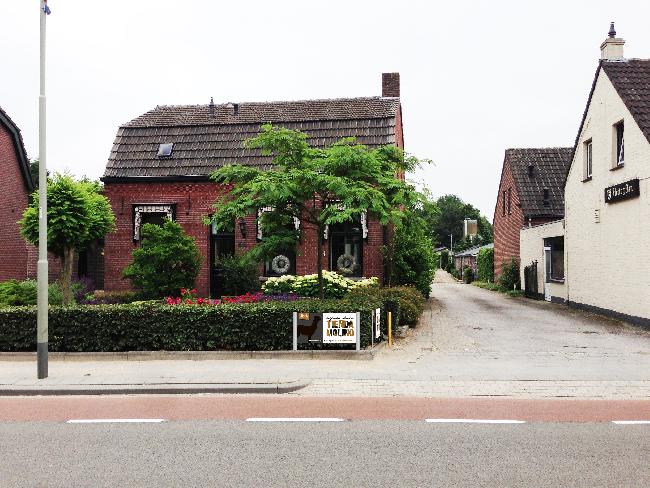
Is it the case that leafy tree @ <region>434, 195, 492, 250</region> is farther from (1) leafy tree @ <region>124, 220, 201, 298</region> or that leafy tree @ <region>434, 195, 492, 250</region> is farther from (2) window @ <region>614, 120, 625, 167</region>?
(1) leafy tree @ <region>124, 220, 201, 298</region>

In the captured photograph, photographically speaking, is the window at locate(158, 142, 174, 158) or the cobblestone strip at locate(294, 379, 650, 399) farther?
the window at locate(158, 142, 174, 158)

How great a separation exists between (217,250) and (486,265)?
26.8 meters

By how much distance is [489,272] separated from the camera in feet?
138

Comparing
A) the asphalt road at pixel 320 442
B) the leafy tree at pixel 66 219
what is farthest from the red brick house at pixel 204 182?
the asphalt road at pixel 320 442

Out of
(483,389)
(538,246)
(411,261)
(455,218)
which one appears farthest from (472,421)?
(455,218)

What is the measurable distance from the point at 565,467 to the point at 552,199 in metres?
28.2

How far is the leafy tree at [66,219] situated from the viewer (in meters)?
17.2

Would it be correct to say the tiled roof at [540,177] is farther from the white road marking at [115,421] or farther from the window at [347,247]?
the white road marking at [115,421]

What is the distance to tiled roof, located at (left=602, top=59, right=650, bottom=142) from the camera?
16.3m

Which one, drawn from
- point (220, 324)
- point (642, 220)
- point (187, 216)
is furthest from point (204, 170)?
point (642, 220)

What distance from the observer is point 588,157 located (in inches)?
817

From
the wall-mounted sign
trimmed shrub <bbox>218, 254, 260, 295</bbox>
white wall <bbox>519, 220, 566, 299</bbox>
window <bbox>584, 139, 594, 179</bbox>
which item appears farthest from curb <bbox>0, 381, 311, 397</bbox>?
white wall <bbox>519, 220, 566, 299</bbox>

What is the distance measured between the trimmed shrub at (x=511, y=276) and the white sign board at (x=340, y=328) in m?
21.8

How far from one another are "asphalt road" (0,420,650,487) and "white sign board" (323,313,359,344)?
4534mm
